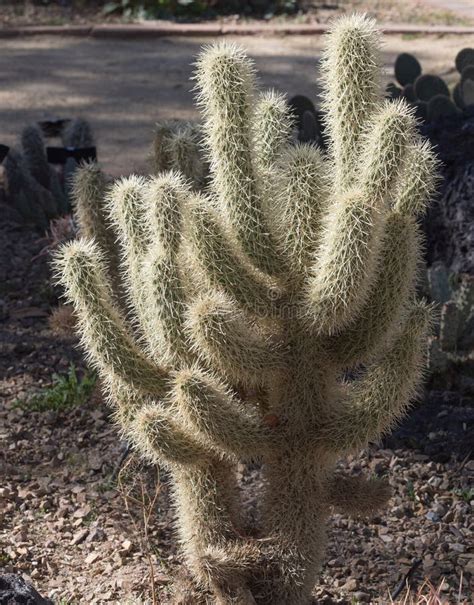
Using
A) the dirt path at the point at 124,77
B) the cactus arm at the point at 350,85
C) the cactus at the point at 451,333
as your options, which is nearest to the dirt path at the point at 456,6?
the dirt path at the point at 124,77

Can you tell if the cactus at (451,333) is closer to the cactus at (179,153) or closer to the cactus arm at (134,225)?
the cactus at (179,153)

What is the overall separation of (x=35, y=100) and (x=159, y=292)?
691cm

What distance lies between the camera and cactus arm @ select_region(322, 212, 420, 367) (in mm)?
2656

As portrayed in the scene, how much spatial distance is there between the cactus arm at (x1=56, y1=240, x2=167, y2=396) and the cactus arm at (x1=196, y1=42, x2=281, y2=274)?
16.5 inches

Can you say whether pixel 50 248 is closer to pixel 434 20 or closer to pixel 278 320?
pixel 278 320

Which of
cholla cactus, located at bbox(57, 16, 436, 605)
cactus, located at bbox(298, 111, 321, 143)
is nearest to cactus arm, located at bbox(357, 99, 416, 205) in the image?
cholla cactus, located at bbox(57, 16, 436, 605)

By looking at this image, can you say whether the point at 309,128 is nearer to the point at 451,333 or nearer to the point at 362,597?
the point at 451,333

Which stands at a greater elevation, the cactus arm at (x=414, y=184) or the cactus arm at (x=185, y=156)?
the cactus arm at (x=414, y=184)

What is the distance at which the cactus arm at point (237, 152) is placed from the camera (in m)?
2.64

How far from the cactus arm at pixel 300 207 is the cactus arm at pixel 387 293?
0.19m

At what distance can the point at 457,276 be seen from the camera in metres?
4.87

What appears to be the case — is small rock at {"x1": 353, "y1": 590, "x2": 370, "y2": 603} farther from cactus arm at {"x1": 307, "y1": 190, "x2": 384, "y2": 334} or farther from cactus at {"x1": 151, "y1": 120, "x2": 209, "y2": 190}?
cactus at {"x1": 151, "y1": 120, "x2": 209, "y2": 190}

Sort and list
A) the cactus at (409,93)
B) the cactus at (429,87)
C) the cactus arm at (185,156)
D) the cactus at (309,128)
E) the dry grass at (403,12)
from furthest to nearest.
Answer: the dry grass at (403,12) < the cactus at (409,93) < the cactus at (429,87) < the cactus at (309,128) < the cactus arm at (185,156)

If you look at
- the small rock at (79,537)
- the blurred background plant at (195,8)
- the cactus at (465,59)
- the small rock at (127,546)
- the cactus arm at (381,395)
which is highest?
the cactus at (465,59)
